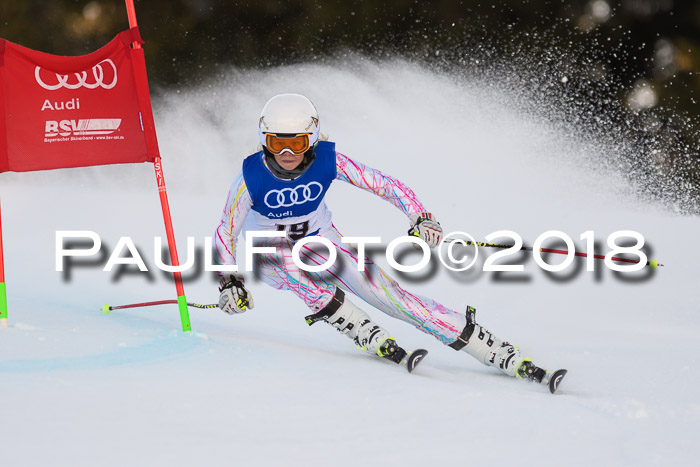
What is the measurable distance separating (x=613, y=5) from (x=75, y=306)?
1303cm

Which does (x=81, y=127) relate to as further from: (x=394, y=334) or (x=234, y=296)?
(x=394, y=334)

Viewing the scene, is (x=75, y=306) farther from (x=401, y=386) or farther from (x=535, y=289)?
(x=535, y=289)

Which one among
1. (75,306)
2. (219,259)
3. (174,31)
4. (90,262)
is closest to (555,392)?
(219,259)

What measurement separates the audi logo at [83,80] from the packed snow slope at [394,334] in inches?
44.8

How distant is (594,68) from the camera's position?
14719mm

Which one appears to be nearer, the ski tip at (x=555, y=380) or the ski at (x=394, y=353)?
the ski tip at (x=555, y=380)

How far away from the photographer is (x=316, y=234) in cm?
412

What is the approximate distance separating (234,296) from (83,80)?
1.32 m

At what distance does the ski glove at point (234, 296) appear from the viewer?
12.6ft

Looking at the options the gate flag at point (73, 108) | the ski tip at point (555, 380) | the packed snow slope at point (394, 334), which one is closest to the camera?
the packed snow slope at point (394, 334)

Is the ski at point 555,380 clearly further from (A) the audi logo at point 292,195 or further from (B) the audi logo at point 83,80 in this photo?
(B) the audi logo at point 83,80

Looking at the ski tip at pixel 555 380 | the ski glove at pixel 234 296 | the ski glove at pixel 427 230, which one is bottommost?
the ski tip at pixel 555 380

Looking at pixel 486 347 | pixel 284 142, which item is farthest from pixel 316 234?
pixel 486 347

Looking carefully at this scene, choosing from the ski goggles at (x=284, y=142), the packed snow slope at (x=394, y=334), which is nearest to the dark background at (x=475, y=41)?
the packed snow slope at (x=394, y=334)
